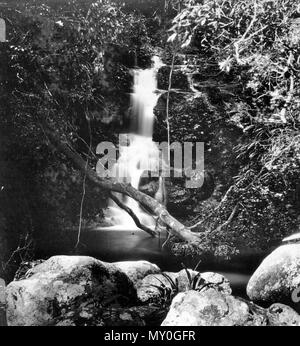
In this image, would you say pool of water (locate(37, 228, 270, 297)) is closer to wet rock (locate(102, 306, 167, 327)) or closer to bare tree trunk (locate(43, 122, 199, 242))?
bare tree trunk (locate(43, 122, 199, 242))

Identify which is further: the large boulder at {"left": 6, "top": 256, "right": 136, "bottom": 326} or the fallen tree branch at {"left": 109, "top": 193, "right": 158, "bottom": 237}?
the fallen tree branch at {"left": 109, "top": 193, "right": 158, "bottom": 237}

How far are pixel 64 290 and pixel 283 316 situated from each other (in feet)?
5.31

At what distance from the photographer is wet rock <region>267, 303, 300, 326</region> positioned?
323cm

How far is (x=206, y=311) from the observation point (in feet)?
10.4

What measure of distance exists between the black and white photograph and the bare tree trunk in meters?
0.01

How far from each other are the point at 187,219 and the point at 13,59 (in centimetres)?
186

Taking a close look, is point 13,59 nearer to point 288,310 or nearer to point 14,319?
point 14,319

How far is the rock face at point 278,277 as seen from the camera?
3326 millimetres

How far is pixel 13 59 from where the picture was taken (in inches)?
142

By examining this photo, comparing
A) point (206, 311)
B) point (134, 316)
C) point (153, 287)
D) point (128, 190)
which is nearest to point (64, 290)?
point (134, 316)

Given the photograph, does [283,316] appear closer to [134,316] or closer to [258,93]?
[134,316]

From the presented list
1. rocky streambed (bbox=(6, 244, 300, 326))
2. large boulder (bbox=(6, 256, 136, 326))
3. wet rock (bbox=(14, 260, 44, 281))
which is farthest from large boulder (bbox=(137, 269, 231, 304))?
wet rock (bbox=(14, 260, 44, 281))

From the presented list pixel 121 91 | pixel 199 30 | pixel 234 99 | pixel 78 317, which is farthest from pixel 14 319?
pixel 199 30

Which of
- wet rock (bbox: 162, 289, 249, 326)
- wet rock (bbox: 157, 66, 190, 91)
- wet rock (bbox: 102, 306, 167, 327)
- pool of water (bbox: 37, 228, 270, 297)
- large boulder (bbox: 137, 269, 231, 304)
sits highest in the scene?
wet rock (bbox: 157, 66, 190, 91)
